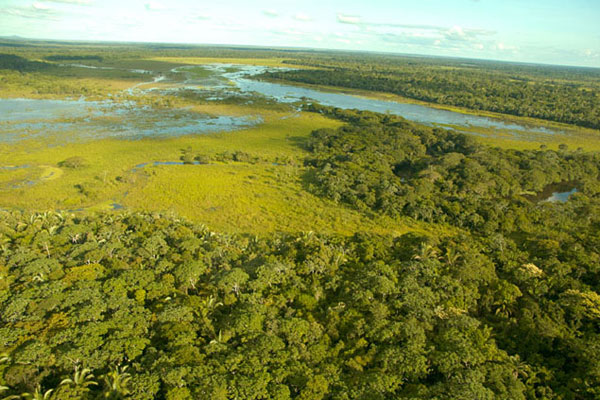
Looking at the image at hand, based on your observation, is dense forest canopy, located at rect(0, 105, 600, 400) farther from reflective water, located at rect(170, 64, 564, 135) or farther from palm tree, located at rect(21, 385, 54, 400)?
reflective water, located at rect(170, 64, 564, 135)

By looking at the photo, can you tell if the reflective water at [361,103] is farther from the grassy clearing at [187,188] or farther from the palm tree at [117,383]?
the palm tree at [117,383]

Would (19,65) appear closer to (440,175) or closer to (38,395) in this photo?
(440,175)

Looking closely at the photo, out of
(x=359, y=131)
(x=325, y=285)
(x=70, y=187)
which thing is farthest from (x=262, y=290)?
(x=359, y=131)

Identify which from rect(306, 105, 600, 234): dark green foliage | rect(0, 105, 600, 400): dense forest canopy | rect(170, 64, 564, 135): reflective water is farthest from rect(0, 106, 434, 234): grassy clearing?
rect(170, 64, 564, 135): reflective water

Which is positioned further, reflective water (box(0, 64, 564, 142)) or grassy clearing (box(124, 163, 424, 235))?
reflective water (box(0, 64, 564, 142))

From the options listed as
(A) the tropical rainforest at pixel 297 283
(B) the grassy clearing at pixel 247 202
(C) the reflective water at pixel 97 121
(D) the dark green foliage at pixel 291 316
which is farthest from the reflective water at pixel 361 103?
(D) the dark green foliage at pixel 291 316

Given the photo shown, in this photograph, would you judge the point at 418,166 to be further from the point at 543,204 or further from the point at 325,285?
the point at 325,285
